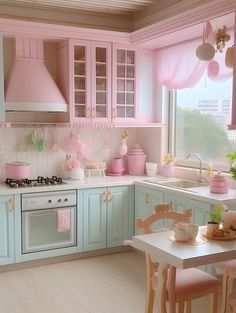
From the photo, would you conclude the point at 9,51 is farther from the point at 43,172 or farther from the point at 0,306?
the point at 0,306

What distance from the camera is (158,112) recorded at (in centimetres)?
473

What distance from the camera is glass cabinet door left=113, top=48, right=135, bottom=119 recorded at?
4473 millimetres

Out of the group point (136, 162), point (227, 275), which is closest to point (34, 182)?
point (136, 162)

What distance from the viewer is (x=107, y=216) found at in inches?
168

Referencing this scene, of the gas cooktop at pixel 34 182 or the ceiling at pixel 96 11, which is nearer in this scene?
the gas cooktop at pixel 34 182

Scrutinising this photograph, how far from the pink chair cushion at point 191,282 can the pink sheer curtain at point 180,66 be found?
2.17 m

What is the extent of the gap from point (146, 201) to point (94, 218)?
57 centimetres

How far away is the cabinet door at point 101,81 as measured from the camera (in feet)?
14.1

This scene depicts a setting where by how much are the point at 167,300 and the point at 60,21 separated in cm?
324

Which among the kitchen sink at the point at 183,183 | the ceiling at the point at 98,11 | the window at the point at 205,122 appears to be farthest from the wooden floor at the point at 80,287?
the ceiling at the point at 98,11

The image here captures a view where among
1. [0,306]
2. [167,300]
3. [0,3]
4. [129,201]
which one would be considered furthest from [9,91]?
[167,300]

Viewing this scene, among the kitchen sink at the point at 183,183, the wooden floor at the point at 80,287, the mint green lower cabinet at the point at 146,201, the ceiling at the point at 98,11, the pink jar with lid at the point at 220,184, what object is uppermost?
the ceiling at the point at 98,11

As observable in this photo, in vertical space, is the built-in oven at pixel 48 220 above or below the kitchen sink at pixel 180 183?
below

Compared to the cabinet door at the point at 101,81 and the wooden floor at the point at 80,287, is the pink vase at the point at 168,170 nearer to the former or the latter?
the cabinet door at the point at 101,81
